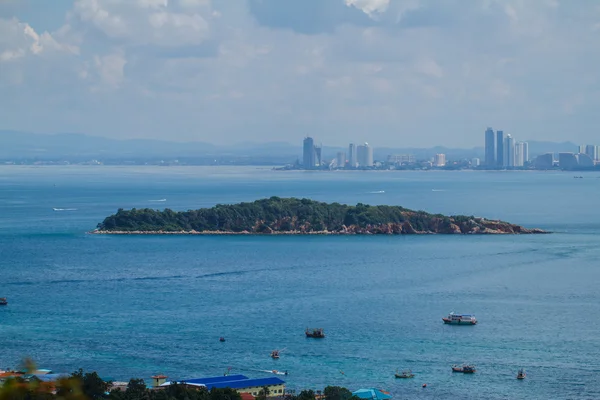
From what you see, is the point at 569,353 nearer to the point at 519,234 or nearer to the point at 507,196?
the point at 519,234

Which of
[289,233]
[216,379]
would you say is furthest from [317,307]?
[289,233]

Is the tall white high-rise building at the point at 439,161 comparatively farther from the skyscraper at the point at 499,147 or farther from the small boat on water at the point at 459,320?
the small boat on water at the point at 459,320

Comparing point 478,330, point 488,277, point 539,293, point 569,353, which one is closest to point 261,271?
point 488,277

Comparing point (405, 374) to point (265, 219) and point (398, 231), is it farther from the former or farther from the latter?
point (265, 219)

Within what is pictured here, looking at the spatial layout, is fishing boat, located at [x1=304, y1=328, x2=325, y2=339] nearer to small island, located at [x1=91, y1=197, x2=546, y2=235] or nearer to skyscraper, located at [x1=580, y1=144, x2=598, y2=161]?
small island, located at [x1=91, y1=197, x2=546, y2=235]

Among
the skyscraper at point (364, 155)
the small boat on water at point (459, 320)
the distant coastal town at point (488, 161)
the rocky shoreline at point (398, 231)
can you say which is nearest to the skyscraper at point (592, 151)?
the distant coastal town at point (488, 161)

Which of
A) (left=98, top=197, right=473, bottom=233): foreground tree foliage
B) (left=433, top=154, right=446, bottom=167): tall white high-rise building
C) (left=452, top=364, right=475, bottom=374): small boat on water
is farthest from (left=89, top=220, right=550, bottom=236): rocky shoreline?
(left=433, top=154, right=446, bottom=167): tall white high-rise building
